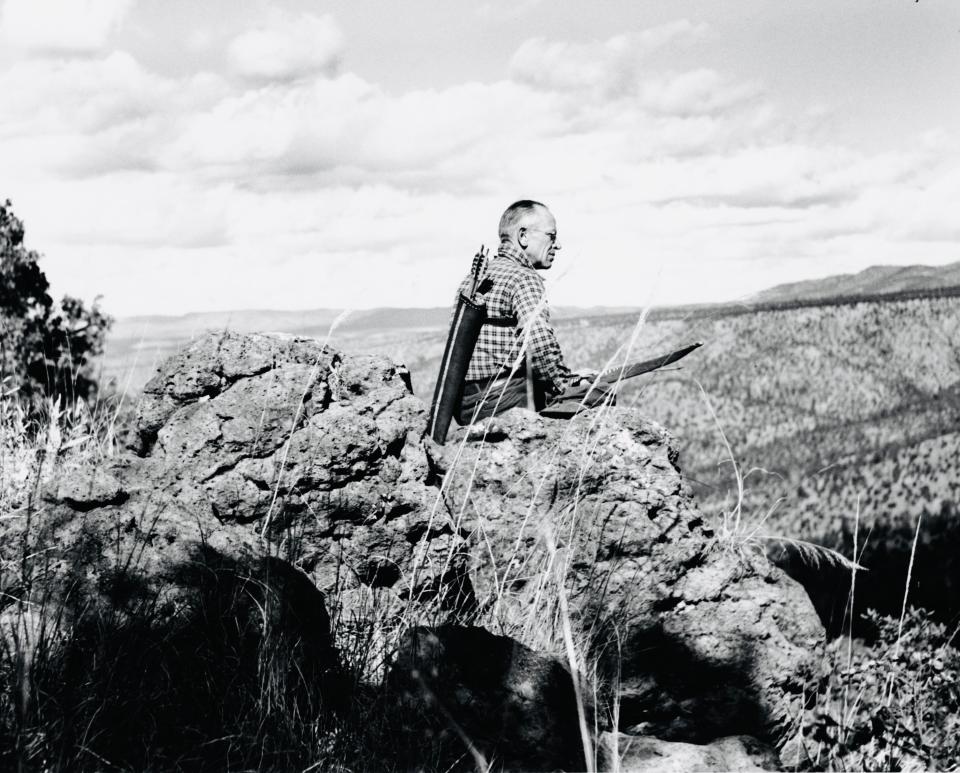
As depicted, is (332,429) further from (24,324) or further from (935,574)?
(24,324)

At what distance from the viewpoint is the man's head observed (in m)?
4.37

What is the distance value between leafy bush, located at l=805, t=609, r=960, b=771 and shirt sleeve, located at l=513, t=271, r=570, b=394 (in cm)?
161

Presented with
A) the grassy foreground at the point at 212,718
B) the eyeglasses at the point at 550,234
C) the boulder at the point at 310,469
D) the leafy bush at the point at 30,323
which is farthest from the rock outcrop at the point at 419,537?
the leafy bush at the point at 30,323

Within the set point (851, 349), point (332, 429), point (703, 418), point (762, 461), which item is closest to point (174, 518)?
point (332, 429)

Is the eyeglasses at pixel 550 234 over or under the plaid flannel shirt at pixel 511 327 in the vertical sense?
over

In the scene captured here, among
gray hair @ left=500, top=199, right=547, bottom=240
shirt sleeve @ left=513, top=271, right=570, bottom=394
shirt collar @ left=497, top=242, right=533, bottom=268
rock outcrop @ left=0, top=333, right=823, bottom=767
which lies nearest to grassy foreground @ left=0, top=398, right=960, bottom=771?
rock outcrop @ left=0, top=333, right=823, bottom=767

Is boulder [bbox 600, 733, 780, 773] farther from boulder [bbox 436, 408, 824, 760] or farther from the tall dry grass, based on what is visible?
boulder [bbox 436, 408, 824, 760]

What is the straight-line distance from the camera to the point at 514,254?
14.4 feet

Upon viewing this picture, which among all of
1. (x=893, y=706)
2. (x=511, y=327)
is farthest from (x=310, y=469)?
(x=893, y=706)

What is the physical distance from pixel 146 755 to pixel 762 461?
473 inches

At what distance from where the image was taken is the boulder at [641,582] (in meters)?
3.21

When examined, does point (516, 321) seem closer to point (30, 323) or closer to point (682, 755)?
point (682, 755)

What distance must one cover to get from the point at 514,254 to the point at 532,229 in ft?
0.48

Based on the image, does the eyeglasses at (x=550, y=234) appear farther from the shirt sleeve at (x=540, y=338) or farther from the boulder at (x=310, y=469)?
the boulder at (x=310, y=469)
